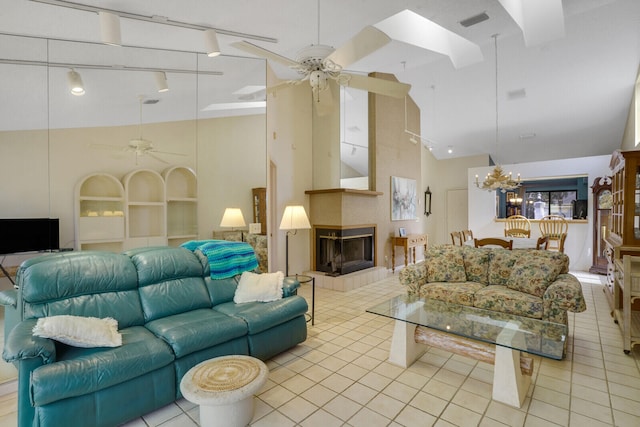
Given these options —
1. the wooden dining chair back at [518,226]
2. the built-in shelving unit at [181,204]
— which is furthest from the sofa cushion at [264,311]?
the wooden dining chair back at [518,226]

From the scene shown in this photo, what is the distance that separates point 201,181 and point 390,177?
414 centimetres

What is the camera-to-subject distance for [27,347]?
1.68 m

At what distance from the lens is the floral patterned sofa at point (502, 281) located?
281 cm

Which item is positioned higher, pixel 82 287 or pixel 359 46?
pixel 359 46

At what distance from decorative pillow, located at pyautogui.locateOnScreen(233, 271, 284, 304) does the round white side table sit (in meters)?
0.93

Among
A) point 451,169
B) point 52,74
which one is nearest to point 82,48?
point 52,74

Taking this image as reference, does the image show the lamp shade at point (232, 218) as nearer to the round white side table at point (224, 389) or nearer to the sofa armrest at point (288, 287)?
the sofa armrest at point (288, 287)

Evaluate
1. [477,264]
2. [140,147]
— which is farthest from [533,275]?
[140,147]

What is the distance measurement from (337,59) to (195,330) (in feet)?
7.42

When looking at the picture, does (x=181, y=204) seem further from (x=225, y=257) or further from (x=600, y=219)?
(x=600, y=219)

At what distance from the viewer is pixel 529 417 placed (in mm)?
1970

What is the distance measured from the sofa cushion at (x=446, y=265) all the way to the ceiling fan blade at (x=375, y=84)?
7.12 ft

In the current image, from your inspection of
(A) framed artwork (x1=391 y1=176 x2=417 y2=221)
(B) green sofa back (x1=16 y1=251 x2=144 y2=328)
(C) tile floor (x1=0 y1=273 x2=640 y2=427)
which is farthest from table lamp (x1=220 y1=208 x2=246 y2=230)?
(A) framed artwork (x1=391 y1=176 x2=417 y2=221)

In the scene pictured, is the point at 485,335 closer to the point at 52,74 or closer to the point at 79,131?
the point at 79,131
